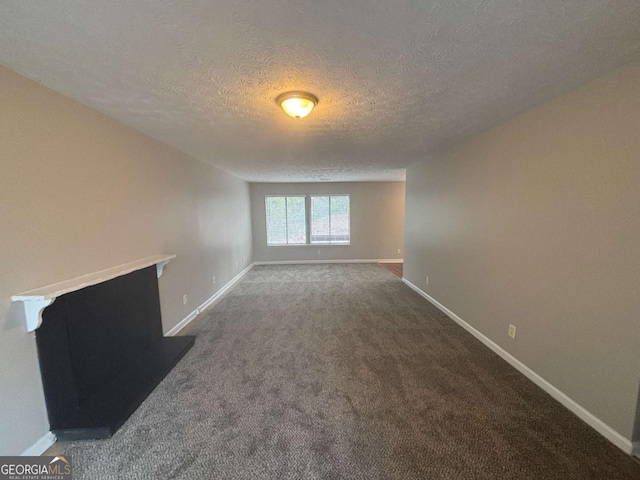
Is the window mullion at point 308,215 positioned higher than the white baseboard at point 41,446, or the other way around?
the window mullion at point 308,215

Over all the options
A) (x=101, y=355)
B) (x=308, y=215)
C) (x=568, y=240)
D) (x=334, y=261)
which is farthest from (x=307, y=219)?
(x=568, y=240)

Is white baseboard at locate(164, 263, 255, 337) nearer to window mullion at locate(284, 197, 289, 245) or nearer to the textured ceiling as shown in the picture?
window mullion at locate(284, 197, 289, 245)

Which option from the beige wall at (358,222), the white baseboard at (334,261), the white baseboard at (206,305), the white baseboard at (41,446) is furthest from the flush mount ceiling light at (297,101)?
the white baseboard at (334,261)

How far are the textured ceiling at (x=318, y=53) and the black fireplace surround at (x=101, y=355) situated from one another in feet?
4.70

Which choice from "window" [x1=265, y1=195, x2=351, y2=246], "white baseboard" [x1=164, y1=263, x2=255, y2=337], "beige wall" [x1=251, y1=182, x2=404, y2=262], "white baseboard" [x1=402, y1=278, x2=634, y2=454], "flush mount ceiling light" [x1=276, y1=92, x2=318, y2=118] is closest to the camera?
"white baseboard" [x1=402, y1=278, x2=634, y2=454]

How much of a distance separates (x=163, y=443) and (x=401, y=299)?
11.9ft

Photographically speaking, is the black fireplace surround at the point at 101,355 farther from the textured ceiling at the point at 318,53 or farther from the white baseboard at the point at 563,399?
the white baseboard at the point at 563,399

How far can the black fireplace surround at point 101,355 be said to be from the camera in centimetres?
167

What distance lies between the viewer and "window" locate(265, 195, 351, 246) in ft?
24.8

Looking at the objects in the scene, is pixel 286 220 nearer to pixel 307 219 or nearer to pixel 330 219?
pixel 307 219

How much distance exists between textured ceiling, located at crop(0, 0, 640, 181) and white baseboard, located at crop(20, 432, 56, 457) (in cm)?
216

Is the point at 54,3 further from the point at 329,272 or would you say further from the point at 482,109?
the point at 329,272

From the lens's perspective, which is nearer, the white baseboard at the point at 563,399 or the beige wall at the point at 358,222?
the white baseboard at the point at 563,399

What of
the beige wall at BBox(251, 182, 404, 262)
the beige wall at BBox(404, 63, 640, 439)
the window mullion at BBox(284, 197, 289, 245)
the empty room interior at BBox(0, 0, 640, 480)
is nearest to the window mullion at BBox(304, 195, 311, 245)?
the beige wall at BBox(251, 182, 404, 262)
